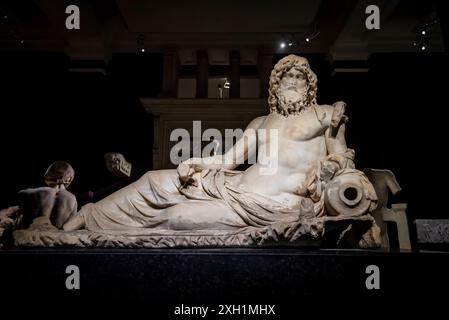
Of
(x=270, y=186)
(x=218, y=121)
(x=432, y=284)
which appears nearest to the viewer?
(x=432, y=284)

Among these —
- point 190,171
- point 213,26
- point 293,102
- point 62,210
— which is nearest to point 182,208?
point 190,171

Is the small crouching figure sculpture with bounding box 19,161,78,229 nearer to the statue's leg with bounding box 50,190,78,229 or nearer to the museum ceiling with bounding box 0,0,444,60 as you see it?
the statue's leg with bounding box 50,190,78,229

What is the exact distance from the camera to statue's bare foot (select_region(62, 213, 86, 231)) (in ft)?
7.81

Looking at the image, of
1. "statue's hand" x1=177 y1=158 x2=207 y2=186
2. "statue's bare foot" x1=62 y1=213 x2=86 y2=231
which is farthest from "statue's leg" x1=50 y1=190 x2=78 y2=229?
"statue's hand" x1=177 y1=158 x2=207 y2=186

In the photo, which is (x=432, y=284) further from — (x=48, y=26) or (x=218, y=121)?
(x=48, y=26)

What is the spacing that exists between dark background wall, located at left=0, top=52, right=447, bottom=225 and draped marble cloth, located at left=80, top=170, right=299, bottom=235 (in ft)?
8.75

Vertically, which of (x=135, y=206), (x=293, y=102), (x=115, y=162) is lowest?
(x=135, y=206)

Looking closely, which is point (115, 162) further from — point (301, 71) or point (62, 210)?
point (301, 71)

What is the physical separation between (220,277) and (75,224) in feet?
3.55

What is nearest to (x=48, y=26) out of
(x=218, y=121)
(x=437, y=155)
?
(x=218, y=121)

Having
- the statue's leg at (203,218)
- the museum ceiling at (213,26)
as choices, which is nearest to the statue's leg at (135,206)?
the statue's leg at (203,218)

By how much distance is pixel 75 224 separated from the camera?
7.86ft
